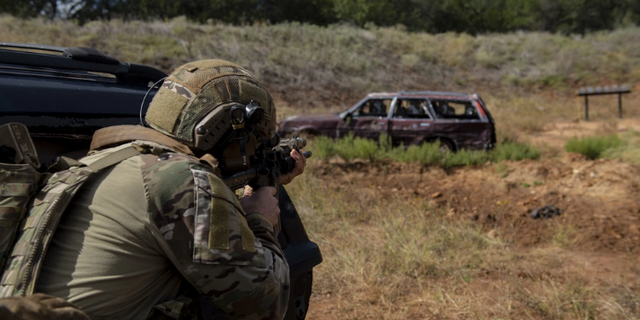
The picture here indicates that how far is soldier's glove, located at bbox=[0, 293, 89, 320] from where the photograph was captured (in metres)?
1.14

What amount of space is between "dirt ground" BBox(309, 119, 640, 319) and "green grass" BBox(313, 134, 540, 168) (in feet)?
0.72

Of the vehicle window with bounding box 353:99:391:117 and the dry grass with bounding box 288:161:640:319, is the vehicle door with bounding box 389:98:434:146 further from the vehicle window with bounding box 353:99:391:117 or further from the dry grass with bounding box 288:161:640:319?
the dry grass with bounding box 288:161:640:319

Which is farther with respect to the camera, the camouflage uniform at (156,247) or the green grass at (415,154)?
the green grass at (415,154)

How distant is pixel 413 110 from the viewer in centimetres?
1098

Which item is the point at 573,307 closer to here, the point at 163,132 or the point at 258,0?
the point at 163,132

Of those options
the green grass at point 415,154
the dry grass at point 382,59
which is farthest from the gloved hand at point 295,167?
the dry grass at point 382,59

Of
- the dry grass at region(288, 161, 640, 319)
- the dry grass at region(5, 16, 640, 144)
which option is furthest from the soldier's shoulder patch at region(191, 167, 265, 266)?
the dry grass at region(5, 16, 640, 144)

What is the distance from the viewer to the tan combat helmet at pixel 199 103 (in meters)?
1.82

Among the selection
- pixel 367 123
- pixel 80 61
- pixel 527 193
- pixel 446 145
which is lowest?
pixel 527 193

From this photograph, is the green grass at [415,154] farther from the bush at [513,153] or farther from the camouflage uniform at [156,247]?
the camouflage uniform at [156,247]

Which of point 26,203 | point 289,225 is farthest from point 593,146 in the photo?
point 26,203

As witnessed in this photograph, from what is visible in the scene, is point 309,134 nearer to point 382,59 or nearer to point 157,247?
point 157,247

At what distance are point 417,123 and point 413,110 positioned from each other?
1.30 feet

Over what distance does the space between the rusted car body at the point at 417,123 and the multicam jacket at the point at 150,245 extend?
9051mm
